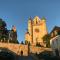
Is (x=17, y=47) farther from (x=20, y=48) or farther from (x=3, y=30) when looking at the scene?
(x=3, y=30)

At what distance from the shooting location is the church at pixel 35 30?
11614 cm

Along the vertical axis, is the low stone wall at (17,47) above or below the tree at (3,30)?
below

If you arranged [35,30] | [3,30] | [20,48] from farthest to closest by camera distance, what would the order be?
[35,30] → [3,30] → [20,48]

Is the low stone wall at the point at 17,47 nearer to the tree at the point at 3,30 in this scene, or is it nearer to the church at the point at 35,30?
the tree at the point at 3,30

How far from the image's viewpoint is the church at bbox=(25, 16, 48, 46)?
11614 centimetres

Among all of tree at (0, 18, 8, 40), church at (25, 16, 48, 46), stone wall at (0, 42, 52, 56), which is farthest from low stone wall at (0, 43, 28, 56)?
church at (25, 16, 48, 46)

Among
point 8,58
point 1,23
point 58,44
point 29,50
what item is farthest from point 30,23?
point 8,58

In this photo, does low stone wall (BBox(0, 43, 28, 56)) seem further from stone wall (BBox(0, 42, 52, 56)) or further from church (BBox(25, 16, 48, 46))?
church (BBox(25, 16, 48, 46))

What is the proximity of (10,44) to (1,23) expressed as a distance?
18550mm

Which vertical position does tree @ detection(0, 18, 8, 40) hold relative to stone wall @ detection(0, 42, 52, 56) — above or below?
above

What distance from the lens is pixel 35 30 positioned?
393 feet

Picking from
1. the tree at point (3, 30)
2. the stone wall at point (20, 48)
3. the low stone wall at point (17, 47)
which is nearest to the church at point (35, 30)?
the tree at point (3, 30)

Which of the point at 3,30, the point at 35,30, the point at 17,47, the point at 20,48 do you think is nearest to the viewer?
the point at 17,47

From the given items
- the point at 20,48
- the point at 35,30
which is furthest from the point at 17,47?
the point at 35,30
